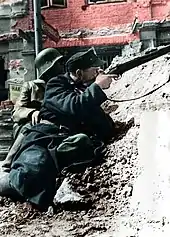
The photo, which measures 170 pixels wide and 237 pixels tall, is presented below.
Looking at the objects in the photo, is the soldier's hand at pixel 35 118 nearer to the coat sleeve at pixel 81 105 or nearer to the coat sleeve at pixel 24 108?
the coat sleeve at pixel 24 108

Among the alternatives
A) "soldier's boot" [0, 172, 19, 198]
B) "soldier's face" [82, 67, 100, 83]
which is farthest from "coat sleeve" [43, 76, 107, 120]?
"soldier's boot" [0, 172, 19, 198]

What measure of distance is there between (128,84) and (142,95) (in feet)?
1.62

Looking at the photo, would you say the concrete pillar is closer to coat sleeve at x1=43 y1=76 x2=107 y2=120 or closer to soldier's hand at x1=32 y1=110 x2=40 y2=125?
coat sleeve at x1=43 y1=76 x2=107 y2=120

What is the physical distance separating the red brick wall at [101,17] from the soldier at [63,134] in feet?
34.7

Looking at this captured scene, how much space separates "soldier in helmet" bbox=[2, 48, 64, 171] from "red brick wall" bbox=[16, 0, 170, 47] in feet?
32.4

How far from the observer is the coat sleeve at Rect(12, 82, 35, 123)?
5016mm

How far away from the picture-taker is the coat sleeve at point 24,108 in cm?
502

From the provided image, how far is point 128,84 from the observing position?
5.25 metres

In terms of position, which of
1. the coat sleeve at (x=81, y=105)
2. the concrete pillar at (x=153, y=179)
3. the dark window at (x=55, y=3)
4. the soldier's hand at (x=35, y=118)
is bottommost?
the concrete pillar at (x=153, y=179)

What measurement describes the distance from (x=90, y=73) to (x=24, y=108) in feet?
3.05

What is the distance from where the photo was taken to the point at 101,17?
15.5 meters

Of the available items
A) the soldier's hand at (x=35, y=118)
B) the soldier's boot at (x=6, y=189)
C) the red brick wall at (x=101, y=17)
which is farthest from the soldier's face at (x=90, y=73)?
the red brick wall at (x=101, y=17)

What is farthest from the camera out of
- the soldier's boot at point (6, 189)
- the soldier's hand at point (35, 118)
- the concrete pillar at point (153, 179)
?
the soldier's hand at point (35, 118)

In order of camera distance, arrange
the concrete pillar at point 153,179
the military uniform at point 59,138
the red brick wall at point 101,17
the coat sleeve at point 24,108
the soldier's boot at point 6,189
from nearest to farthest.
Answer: the concrete pillar at point 153,179, the military uniform at point 59,138, the soldier's boot at point 6,189, the coat sleeve at point 24,108, the red brick wall at point 101,17
